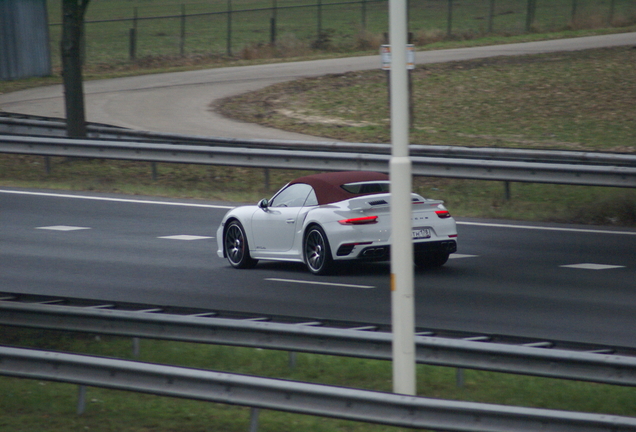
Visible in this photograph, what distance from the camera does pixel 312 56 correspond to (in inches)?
1676

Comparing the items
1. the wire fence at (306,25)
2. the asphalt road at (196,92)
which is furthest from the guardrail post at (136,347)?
the wire fence at (306,25)

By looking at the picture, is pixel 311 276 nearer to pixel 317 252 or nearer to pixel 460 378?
pixel 317 252

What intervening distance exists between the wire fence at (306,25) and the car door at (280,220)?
28318 millimetres

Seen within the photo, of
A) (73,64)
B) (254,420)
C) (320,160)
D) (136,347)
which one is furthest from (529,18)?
(254,420)

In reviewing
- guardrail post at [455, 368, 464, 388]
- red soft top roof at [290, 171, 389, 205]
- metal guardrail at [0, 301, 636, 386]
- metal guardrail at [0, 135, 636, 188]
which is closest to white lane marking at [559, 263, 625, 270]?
red soft top roof at [290, 171, 389, 205]

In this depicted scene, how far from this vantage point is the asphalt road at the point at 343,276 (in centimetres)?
1102

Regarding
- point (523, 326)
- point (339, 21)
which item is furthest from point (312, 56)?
point (523, 326)

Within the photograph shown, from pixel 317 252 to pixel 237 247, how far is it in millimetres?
1512

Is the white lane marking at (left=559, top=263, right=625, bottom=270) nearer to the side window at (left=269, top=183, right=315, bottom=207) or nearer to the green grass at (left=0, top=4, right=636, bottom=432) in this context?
the green grass at (left=0, top=4, right=636, bottom=432)

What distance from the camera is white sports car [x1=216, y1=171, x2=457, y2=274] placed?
13133 millimetres

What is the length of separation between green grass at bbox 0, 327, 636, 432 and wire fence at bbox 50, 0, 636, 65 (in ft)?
109

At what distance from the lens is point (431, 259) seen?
550 inches

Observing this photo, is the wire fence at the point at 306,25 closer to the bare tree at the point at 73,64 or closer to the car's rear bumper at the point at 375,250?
the bare tree at the point at 73,64

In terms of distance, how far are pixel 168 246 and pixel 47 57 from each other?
85.5ft
